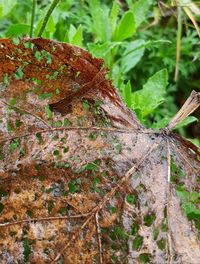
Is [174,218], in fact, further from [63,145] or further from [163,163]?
[63,145]

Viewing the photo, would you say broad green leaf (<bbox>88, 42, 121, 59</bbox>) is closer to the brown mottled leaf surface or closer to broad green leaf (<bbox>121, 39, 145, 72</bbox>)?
broad green leaf (<bbox>121, 39, 145, 72</bbox>)

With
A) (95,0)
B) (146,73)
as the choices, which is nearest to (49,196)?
(95,0)

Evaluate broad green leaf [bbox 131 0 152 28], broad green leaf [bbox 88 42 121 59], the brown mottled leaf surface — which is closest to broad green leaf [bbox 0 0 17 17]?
broad green leaf [bbox 88 42 121 59]

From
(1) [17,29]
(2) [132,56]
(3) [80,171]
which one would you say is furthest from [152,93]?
(3) [80,171]

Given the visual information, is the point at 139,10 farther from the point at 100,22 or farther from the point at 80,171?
the point at 80,171

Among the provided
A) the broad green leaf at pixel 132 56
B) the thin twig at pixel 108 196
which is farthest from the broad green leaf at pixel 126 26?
the thin twig at pixel 108 196

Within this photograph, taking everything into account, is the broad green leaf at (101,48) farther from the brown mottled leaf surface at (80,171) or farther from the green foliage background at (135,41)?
the brown mottled leaf surface at (80,171)

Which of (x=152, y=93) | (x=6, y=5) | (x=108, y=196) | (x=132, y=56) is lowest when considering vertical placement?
(x=108, y=196)

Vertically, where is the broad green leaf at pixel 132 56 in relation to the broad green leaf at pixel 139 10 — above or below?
below
